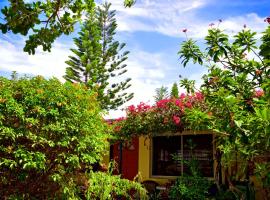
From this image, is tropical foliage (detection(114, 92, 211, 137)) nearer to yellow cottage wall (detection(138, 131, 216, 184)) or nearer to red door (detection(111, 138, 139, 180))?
yellow cottage wall (detection(138, 131, 216, 184))

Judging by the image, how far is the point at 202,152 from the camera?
12.7 m

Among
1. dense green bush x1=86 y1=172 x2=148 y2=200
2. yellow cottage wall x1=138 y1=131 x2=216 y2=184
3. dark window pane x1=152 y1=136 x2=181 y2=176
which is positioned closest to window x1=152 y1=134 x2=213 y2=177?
dark window pane x1=152 y1=136 x2=181 y2=176

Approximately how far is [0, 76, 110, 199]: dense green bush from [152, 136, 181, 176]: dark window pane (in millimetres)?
5872

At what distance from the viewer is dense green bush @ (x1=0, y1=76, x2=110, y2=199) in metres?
6.91

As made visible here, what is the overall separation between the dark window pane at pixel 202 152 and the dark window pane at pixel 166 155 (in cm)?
40

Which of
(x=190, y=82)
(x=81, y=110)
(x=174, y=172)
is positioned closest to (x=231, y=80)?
(x=190, y=82)

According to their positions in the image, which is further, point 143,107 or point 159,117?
point 143,107

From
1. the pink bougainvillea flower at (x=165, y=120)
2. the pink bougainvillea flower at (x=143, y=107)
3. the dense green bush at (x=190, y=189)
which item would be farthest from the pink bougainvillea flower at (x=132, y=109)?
the dense green bush at (x=190, y=189)

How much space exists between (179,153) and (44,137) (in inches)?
271

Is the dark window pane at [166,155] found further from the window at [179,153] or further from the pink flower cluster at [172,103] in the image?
the pink flower cluster at [172,103]

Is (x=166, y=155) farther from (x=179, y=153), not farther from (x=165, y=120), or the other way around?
(x=165, y=120)

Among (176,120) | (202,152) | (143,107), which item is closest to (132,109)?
(143,107)

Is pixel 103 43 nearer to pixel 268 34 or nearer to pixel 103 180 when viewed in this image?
pixel 103 180

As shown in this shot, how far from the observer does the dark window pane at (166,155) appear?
13.4m
